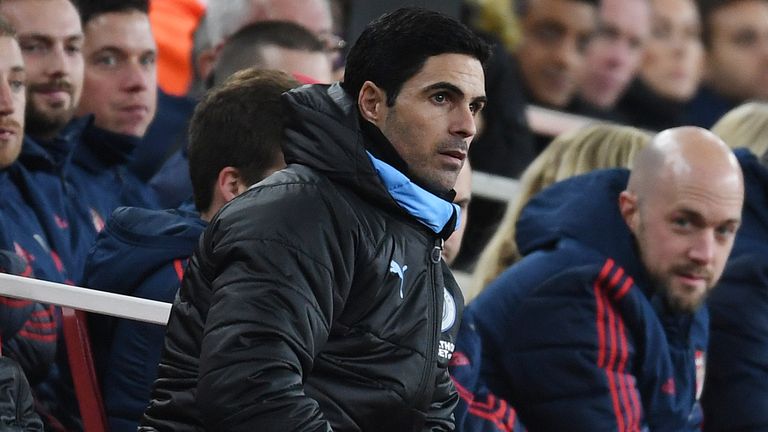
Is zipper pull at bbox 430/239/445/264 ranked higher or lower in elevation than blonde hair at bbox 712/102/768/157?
higher

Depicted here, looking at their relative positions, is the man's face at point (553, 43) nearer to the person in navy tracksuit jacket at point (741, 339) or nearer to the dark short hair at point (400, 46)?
the person in navy tracksuit jacket at point (741, 339)

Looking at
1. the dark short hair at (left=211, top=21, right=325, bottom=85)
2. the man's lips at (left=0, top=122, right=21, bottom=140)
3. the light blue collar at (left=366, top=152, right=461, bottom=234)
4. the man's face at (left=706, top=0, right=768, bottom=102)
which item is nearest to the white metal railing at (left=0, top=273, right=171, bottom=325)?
the light blue collar at (left=366, top=152, right=461, bottom=234)

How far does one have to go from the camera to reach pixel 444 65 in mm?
3051

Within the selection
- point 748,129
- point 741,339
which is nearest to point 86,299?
point 741,339

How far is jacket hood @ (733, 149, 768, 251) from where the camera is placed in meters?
5.11

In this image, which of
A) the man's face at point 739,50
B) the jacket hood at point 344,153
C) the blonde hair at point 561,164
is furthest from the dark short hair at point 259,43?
the man's face at point 739,50

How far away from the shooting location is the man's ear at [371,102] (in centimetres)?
306

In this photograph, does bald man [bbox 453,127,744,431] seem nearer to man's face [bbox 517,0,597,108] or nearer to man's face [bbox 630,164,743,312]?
man's face [bbox 630,164,743,312]

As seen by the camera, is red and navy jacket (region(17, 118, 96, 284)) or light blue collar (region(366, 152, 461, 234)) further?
red and navy jacket (region(17, 118, 96, 284))

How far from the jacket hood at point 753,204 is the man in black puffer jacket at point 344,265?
2186 millimetres

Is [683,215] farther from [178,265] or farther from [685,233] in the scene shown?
[178,265]

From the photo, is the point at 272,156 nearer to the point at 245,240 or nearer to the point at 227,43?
the point at 245,240

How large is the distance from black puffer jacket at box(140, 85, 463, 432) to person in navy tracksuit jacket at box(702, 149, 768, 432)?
2.03m

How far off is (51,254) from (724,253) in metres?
1.93
